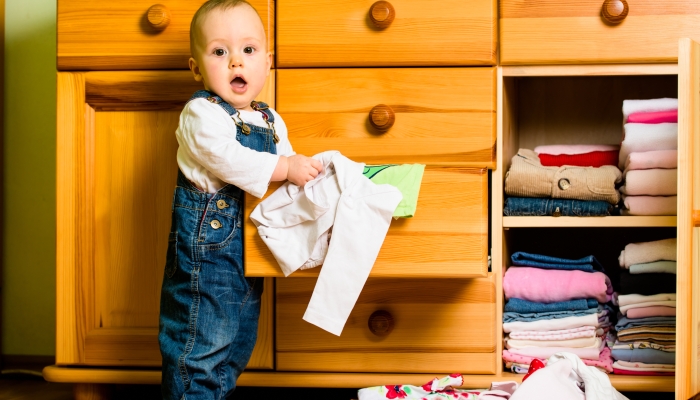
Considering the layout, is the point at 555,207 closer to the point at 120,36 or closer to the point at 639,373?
the point at 639,373

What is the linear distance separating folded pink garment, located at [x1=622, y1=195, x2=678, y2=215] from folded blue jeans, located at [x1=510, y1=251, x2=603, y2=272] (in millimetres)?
126

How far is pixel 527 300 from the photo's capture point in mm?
1398

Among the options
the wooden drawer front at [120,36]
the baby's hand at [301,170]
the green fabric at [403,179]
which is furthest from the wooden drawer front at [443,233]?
the wooden drawer front at [120,36]

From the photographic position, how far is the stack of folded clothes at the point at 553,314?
4.52 feet

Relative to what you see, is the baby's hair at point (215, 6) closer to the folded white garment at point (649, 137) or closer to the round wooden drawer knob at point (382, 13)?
the round wooden drawer knob at point (382, 13)

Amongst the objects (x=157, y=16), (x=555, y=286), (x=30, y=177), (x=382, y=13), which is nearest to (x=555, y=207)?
(x=555, y=286)

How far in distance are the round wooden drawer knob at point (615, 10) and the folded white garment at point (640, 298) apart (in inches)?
19.4

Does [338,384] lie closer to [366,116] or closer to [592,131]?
[366,116]

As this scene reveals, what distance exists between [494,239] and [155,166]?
2.08ft

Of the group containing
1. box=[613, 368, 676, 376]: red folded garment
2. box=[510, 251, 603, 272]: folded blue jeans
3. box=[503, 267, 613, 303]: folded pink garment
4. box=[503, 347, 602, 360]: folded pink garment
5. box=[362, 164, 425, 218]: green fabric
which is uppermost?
box=[362, 164, 425, 218]: green fabric

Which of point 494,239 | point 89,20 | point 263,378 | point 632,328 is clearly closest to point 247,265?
point 263,378

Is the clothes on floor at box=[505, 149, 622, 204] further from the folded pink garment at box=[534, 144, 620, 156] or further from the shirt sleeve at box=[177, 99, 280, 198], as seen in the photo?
the shirt sleeve at box=[177, 99, 280, 198]

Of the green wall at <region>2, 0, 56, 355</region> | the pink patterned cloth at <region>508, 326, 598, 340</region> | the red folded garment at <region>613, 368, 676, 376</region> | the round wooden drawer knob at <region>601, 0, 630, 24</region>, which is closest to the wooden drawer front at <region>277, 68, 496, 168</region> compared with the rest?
the round wooden drawer knob at <region>601, 0, 630, 24</region>

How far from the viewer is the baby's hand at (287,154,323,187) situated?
3.58ft
